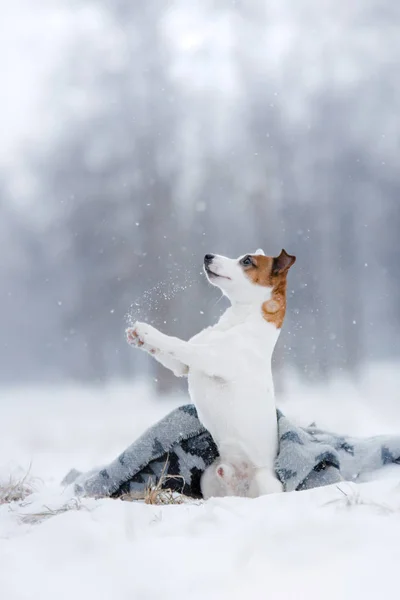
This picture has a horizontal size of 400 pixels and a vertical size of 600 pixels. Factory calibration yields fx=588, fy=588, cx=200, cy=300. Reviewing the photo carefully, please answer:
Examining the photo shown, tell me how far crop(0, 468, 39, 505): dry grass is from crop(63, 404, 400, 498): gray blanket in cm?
15

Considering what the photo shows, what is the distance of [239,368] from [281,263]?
37 centimetres

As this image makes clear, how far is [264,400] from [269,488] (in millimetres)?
256

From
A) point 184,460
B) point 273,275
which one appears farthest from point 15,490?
point 273,275

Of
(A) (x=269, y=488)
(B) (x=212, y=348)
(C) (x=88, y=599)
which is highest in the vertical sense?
(B) (x=212, y=348)

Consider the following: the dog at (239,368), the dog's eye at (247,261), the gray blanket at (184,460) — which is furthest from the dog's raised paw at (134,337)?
the dog's eye at (247,261)

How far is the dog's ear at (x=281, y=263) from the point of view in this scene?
73.4 inches

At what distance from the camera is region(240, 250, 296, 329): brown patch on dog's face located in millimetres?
1860

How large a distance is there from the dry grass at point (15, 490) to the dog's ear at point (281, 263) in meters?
1.01

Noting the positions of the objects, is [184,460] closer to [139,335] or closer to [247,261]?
[139,335]

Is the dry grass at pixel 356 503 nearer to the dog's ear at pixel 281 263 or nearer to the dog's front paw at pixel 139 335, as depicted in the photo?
the dog's front paw at pixel 139 335

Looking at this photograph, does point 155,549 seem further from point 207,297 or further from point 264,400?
point 207,297

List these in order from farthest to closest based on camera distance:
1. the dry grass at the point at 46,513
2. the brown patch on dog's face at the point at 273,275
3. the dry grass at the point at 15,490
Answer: the brown patch on dog's face at the point at 273,275, the dry grass at the point at 15,490, the dry grass at the point at 46,513

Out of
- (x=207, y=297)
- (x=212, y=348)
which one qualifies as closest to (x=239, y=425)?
(x=212, y=348)

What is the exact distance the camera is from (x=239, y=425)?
5.72ft
